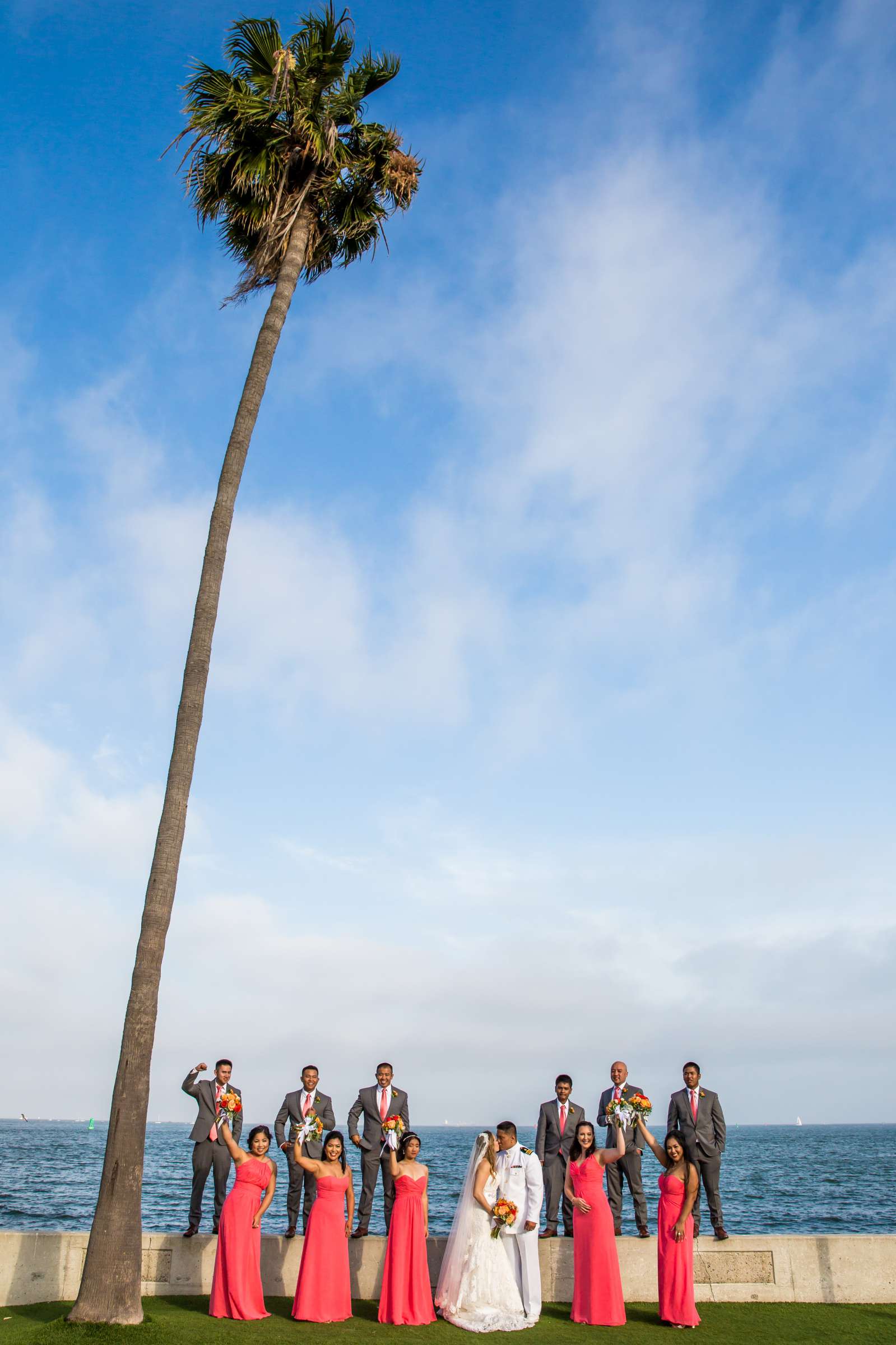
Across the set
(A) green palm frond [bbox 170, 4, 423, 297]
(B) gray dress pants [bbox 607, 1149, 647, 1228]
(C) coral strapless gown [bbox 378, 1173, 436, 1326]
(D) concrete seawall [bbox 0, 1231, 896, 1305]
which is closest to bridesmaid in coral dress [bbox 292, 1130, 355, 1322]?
(C) coral strapless gown [bbox 378, 1173, 436, 1326]

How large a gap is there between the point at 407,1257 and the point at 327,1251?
87 centimetres

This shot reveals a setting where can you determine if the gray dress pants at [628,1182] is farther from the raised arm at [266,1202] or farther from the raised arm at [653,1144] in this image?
the raised arm at [266,1202]

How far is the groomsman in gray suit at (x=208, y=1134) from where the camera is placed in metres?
12.2

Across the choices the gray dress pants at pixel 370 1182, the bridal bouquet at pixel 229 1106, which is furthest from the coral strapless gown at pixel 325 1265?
the bridal bouquet at pixel 229 1106

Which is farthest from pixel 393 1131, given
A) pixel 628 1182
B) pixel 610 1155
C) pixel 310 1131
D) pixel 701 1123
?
pixel 701 1123

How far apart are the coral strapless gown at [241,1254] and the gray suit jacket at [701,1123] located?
17.0ft

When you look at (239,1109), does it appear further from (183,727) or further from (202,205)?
(202,205)

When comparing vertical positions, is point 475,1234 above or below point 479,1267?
above

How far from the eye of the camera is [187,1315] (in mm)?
10273

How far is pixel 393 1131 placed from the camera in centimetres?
1227

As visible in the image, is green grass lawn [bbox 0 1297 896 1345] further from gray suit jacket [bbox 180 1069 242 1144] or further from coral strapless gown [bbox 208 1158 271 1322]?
gray suit jacket [bbox 180 1069 242 1144]

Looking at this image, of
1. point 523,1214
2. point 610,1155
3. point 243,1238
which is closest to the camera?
point 243,1238

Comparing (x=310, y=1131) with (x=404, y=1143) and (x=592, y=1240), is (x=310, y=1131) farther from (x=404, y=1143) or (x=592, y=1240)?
(x=592, y=1240)

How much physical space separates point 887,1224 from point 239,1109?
3429 cm
